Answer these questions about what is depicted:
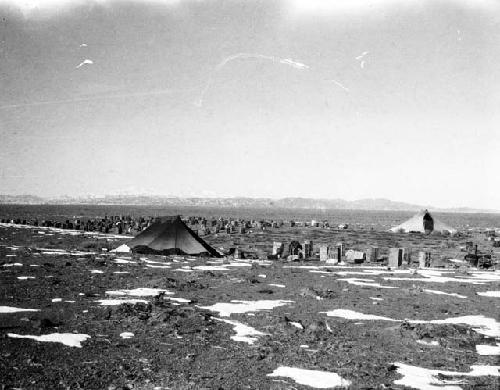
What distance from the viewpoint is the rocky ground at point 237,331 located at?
7541 millimetres

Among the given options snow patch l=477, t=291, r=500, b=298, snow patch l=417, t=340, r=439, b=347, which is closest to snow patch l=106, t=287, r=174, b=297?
snow patch l=417, t=340, r=439, b=347

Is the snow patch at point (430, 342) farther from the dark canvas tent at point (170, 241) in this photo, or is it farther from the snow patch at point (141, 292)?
the dark canvas tent at point (170, 241)

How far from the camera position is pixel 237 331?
10523 mm

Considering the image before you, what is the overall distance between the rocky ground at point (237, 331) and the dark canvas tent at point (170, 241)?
8054 millimetres

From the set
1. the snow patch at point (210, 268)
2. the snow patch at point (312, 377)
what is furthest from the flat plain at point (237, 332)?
the snow patch at point (210, 268)

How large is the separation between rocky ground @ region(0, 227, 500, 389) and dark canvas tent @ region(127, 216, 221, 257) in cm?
805

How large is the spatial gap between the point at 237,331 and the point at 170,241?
58.8 ft

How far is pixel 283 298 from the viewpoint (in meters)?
15.1

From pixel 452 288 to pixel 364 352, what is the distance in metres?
11.2

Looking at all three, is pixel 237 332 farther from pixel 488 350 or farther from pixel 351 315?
pixel 488 350

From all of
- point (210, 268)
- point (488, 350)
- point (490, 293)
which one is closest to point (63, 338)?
point (488, 350)

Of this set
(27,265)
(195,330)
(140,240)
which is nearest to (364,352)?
(195,330)

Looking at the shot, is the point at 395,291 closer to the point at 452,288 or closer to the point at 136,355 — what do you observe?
the point at 452,288

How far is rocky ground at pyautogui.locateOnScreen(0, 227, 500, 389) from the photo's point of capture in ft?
24.7
